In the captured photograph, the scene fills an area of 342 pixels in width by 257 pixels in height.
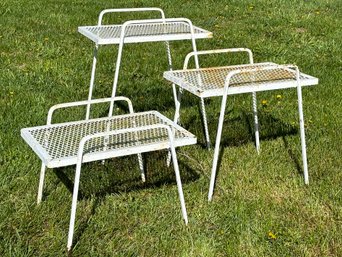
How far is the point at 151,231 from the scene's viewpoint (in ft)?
10.8

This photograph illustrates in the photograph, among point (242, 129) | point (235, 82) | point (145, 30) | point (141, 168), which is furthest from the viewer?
point (242, 129)

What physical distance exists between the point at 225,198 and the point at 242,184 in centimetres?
23

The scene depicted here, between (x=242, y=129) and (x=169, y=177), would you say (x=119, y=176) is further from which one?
(x=242, y=129)

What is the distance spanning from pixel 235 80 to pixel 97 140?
97cm

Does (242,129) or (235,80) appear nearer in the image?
(235,80)

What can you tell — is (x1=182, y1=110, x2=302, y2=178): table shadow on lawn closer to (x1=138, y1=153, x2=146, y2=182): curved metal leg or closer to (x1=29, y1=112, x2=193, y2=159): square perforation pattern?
(x1=138, y1=153, x2=146, y2=182): curved metal leg

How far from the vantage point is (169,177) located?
396 cm

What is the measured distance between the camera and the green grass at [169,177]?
3215 millimetres

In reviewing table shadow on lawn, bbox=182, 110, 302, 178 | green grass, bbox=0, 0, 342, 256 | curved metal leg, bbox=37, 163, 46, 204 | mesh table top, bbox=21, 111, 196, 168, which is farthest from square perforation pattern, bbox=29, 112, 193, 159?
table shadow on lawn, bbox=182, 110, 302, 178

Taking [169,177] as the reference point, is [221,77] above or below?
above

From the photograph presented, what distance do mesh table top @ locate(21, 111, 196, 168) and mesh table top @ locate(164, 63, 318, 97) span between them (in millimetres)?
260

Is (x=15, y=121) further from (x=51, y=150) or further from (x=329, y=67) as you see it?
(x=329, y=67)

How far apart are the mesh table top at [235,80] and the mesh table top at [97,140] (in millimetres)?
260

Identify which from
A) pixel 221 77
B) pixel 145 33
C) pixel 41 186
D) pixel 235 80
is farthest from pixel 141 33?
pixel 41 186
